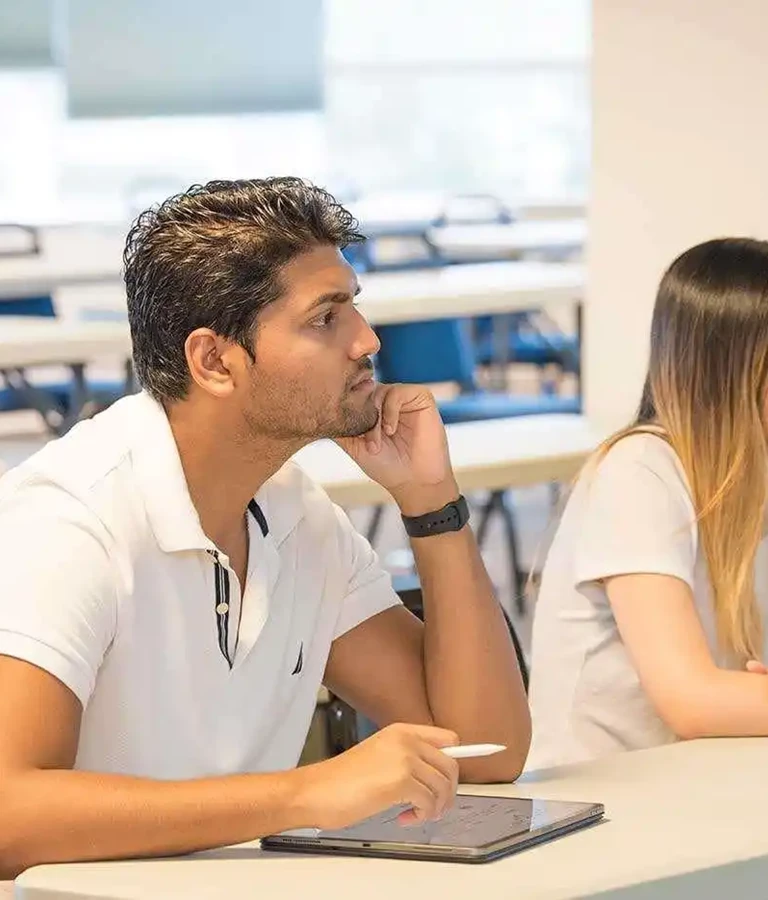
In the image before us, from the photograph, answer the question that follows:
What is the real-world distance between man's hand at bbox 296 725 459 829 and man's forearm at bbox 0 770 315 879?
0.02m

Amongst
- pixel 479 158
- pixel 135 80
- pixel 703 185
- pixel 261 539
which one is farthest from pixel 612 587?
pixel 479 158

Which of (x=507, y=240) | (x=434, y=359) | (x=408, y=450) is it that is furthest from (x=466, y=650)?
(x=507, y=240)

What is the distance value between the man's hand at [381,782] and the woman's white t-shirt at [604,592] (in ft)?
2.51

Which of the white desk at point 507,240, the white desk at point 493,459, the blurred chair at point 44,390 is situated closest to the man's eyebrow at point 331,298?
the white desk at point 493,459

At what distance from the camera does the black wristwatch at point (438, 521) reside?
2.11 metres

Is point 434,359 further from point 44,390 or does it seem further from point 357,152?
point 357,152

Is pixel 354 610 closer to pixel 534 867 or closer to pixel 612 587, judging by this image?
pixel 612 587

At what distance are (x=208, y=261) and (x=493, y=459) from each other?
2364 mm

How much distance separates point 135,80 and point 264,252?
8850 mm

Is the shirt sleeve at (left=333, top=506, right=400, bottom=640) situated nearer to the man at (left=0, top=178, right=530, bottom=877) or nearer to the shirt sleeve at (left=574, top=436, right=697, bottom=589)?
the man at (left=0, top=178, right=530, bottom=877)

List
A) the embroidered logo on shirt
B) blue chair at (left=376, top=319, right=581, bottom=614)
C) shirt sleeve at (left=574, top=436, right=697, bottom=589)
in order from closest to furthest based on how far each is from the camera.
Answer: the embroidered logo on shirt
shirt sleeve at (left=574, top=436, right=697, bottom=589)
blue chair at (left=376, top=319, right=581, bottom=614)

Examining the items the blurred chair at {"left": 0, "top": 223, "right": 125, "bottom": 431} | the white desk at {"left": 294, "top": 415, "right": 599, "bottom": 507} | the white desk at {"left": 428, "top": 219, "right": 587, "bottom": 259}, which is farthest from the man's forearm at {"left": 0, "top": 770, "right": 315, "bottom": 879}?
the white desk at {"left": 428, "top": 219, "right": 587, "bottom": 259}

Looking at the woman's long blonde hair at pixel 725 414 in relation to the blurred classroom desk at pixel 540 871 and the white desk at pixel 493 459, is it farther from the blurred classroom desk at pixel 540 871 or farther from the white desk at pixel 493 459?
the white desk at pixel 493 459

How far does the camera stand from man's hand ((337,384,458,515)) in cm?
213
